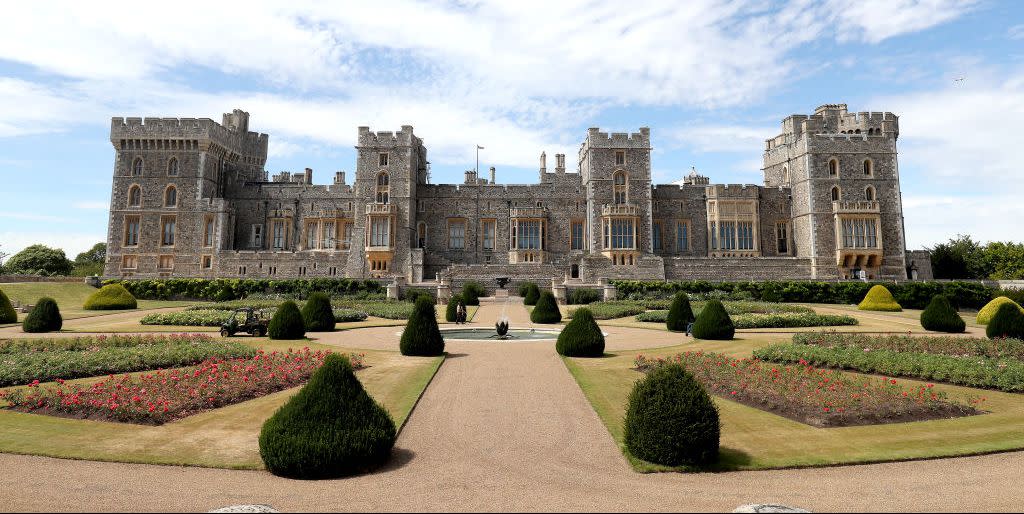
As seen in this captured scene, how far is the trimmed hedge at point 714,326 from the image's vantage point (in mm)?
18953

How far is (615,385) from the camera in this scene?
1200cm

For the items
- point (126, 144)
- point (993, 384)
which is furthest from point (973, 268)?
point (126, 144)

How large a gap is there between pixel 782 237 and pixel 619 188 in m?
16.8

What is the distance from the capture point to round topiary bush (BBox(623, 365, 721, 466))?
23.1 feet

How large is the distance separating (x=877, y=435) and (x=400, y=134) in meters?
46.2

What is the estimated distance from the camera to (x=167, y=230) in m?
50.1

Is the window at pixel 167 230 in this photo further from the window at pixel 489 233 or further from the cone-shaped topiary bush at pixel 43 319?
the cone-shaped topiary bush at pixel 43 319

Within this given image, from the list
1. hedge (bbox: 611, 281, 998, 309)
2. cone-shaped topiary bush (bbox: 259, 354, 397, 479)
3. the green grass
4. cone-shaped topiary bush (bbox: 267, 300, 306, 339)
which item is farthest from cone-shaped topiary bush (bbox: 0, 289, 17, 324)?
hedge (bbox: 611, 281, 998, 309)

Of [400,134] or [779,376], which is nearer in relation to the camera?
[779,376]

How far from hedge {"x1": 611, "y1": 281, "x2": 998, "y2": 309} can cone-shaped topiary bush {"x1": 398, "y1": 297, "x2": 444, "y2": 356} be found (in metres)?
24.4

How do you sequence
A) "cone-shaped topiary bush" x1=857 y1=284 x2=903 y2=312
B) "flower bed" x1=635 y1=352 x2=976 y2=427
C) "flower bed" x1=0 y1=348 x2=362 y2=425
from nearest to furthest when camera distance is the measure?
"flower bed" x1=0 y1=348 x2=362 y2=425 → "flower bed" x1=635 y1=352 x2=976 y2=427 → "cone-shaped topiary bush" x1=857 y1=284 x2=903 y2=312

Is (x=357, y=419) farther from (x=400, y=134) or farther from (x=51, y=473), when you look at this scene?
(x=400, y=134)

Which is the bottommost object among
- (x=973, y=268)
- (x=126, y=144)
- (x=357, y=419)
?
(x=357, y=419)

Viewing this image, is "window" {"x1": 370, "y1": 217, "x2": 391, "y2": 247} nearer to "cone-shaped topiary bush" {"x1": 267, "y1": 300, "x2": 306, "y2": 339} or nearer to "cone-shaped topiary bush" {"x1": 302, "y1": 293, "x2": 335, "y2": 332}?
"cone-shaped topiary bush" {"x1": 302, "y1": 293, "x2": 335, "y2": 332}
